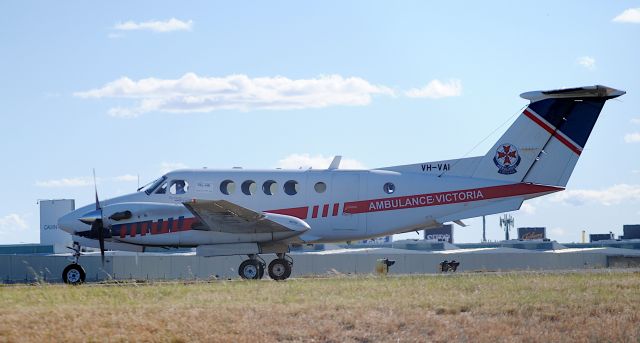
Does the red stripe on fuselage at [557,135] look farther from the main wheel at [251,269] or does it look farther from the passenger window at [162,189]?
the passenger window at [162,189]

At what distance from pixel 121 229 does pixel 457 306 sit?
1554 cm

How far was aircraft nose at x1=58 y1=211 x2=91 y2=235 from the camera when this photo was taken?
36.3 metres

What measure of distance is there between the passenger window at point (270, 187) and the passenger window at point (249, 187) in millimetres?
360

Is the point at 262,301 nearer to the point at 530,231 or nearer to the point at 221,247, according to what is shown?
the point at 221,247

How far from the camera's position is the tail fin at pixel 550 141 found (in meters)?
36.8

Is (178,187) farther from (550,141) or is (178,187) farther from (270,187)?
(550,141)

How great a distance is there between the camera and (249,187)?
37.0 metres

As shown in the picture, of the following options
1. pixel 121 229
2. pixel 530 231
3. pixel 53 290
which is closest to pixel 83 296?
pixel 53 290

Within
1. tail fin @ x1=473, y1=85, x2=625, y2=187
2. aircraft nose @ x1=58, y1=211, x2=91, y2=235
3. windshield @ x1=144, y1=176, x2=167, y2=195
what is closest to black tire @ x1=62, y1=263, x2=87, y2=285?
aircraft nose @ x1=58, y1=211, x2=91, y2=235

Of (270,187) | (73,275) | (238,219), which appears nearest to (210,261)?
(270,187)

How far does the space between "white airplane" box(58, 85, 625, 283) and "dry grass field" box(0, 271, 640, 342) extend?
6950 mm

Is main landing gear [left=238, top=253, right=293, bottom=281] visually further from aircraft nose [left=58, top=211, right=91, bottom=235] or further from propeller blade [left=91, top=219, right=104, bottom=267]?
aircraft nose [left=58, top=211, right=91, bottom=235]

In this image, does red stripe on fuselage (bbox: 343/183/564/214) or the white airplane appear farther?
red stripe on fuselage (bbox: 343/183/564/214)

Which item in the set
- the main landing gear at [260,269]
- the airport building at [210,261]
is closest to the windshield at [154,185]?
the main landing gear at [260,269]
